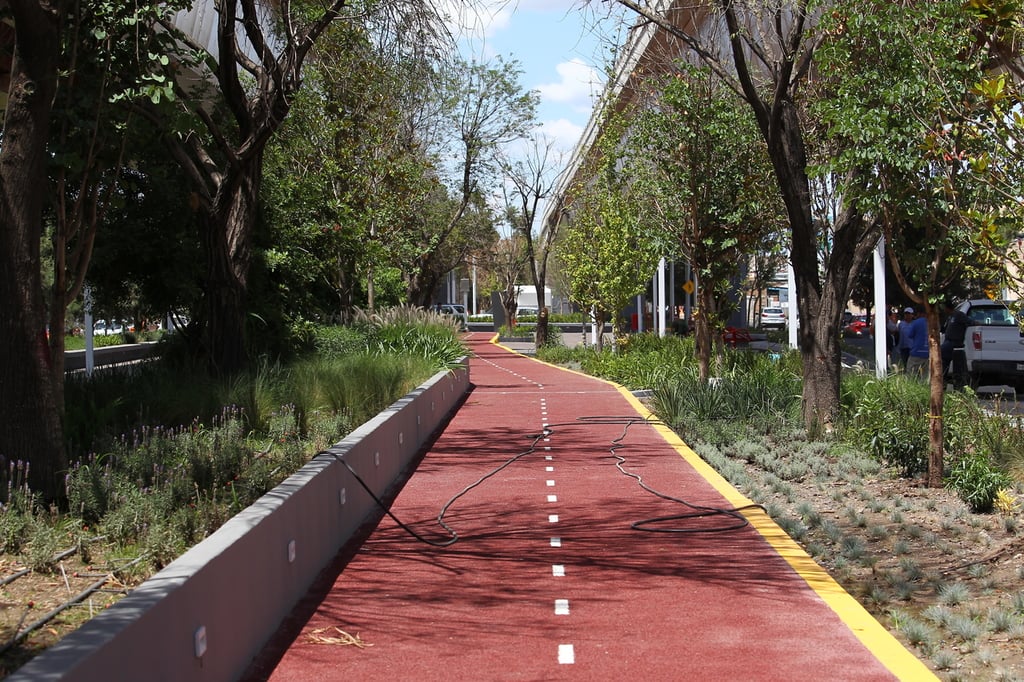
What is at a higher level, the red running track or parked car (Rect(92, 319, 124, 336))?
parked car (Rect(92, 319, 124, 336))

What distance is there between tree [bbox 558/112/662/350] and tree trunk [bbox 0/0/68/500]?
21097 millimetres

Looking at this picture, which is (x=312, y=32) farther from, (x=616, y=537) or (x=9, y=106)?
(x=616, y=537)

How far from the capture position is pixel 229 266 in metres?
15.0

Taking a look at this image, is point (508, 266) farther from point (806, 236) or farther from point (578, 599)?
point (578, 599)

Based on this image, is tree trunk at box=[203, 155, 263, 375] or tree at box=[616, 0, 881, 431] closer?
tree at box=[616, 0, 881, 431]

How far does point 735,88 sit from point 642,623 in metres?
9.67

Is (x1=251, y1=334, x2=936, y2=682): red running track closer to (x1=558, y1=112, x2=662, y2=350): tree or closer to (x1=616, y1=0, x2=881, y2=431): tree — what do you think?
(x1=616, y1=0, x2=881, y2=431): tree

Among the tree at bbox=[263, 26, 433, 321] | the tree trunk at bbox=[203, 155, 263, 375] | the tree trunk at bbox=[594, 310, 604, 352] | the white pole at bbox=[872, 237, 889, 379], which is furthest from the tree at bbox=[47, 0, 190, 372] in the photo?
the tree trunk at bbox=[594, 310, 604, 352]

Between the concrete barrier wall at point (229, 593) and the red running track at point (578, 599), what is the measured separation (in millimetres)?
249

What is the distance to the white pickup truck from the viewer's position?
20625 millimetres

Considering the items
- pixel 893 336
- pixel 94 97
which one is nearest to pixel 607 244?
pixel 893 336

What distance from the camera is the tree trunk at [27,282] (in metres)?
7.56

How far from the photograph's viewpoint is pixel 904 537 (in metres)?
9.18

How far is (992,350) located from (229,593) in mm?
18295
